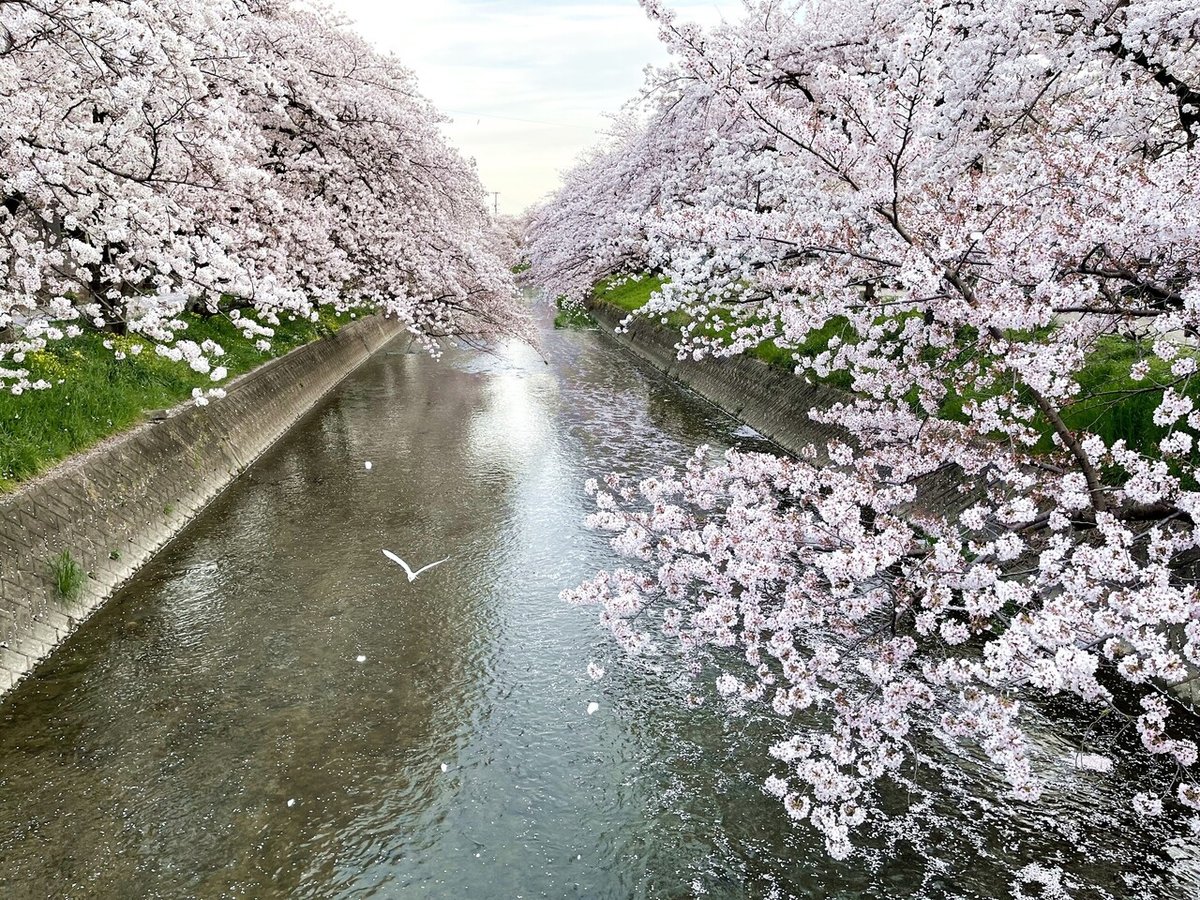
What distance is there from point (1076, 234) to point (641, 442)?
13163 mm

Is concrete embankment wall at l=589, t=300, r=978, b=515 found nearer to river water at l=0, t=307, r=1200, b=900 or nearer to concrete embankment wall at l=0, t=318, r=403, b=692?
river water at l=0, t=307, r=1200, b=900

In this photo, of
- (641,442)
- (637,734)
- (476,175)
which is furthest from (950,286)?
(476,175)

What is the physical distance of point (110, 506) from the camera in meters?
10.9

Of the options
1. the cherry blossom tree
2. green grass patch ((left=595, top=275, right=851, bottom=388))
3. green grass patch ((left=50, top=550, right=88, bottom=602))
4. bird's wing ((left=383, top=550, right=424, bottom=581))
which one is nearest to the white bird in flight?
bird's wing ((left=383, top=550, right=424, bottom=581))

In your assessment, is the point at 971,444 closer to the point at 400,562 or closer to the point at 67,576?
the point at 400,562

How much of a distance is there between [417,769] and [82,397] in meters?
8.95

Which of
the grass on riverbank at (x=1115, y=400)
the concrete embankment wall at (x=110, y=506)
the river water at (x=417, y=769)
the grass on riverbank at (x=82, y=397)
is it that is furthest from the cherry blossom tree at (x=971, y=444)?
the grass on riverbank at (x=82, y=397)

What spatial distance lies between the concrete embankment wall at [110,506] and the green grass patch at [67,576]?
6 centimetres

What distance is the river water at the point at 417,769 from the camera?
19.7 ft

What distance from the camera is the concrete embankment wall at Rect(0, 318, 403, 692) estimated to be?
28.4ft

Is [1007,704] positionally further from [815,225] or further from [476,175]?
[476,175]

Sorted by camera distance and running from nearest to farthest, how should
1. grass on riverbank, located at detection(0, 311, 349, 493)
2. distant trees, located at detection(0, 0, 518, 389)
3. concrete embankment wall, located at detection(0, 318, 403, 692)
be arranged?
concrete embankment wall, located at detection(0, 318, 403, 692), distant trees, located at detection(0, 0, 518, 389), grass on riverbank, located at detection(0, 311, 349, 493)

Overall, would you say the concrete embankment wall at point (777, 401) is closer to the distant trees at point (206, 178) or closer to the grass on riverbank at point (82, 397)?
the distant trees at point (206, 178)

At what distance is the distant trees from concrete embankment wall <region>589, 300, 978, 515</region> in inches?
266
